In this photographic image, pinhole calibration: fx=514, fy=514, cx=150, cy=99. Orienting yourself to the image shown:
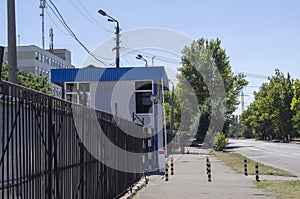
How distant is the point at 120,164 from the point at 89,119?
4806mm

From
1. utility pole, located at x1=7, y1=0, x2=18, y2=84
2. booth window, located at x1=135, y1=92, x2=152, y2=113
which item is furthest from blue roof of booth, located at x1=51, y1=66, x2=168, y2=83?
utility pole, located at x1=7, y1=0, x2=18, y2=84

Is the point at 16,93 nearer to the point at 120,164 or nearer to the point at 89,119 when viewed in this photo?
the point at 89,119

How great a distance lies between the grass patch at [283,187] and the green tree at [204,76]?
48322mm

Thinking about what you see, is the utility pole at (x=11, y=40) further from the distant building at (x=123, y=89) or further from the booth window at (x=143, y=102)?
Answer: the booth window at (x=143, y=102)

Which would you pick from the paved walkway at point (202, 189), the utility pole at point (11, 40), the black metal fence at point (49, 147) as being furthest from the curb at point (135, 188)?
the utility pole at point (11, 40)

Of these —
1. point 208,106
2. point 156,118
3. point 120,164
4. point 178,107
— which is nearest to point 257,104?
point 178,107

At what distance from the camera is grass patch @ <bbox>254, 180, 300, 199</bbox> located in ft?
51.3

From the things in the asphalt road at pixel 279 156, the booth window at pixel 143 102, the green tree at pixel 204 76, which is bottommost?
the asphalt road at pixel 279 156

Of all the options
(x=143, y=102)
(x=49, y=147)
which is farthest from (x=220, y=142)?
(x=49, y=147)

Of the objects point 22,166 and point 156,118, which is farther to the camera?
point 156,118

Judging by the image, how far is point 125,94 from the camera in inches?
1108

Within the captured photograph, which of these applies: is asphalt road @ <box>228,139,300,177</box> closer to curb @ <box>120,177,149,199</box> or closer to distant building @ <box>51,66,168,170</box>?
distant building @ <box>51,66,168,170</box>

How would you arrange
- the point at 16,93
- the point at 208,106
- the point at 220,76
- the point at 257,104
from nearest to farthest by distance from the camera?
the point at 16,93 → the point at 208,106 → the point at 220,76 → the point at 257,104

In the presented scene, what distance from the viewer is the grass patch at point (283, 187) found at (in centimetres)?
1562
